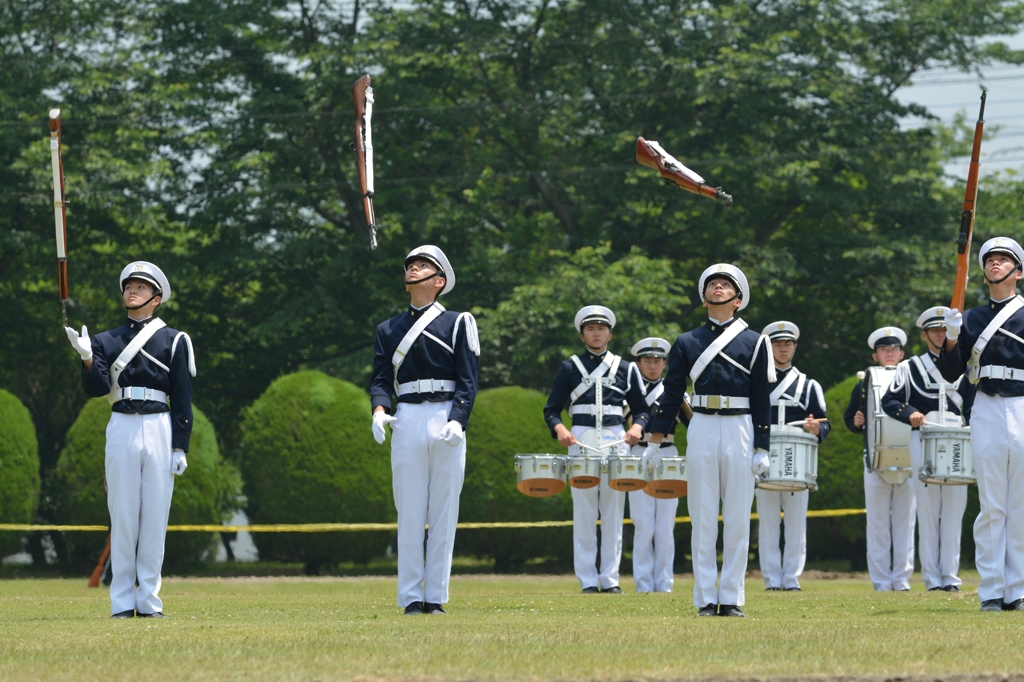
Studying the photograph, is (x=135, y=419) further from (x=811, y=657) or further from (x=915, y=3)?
(x=915, y=3)

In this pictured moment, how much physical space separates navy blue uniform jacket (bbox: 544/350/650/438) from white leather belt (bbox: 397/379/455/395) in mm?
4670

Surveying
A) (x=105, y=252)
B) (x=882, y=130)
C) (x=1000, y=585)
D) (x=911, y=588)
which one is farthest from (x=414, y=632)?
(x=882, y=130)

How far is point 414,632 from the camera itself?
383 inches

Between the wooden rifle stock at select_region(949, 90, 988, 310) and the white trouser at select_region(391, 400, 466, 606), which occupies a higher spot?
the wooden rifle stock at select_region(949, 90, 988, 310)

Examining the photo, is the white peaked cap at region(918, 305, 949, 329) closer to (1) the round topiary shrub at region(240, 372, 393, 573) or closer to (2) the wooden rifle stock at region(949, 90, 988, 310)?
(2) the wooden rifle stock at region(949, 90, 988, 310)

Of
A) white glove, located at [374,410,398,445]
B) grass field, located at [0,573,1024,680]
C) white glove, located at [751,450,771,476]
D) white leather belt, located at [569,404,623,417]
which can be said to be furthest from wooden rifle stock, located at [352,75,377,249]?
white glove, located at [751,450,771,476]

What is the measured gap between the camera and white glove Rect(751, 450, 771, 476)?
11089 millimetres

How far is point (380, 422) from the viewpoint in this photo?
1130cm

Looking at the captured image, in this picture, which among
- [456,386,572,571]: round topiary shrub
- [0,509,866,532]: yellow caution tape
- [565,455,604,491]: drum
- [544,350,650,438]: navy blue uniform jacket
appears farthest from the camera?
[456,386,572,571]: round topiary shrub

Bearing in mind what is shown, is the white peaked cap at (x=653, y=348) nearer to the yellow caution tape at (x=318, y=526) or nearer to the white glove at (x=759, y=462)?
the yellow caution tape at (x=318, y=526)

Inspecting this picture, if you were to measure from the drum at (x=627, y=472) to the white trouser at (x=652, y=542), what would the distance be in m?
2.01

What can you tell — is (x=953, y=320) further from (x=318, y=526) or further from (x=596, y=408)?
(x=318, y=526)

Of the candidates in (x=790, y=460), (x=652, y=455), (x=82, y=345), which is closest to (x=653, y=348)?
(x=790, y=460)

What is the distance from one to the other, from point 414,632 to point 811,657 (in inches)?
104
